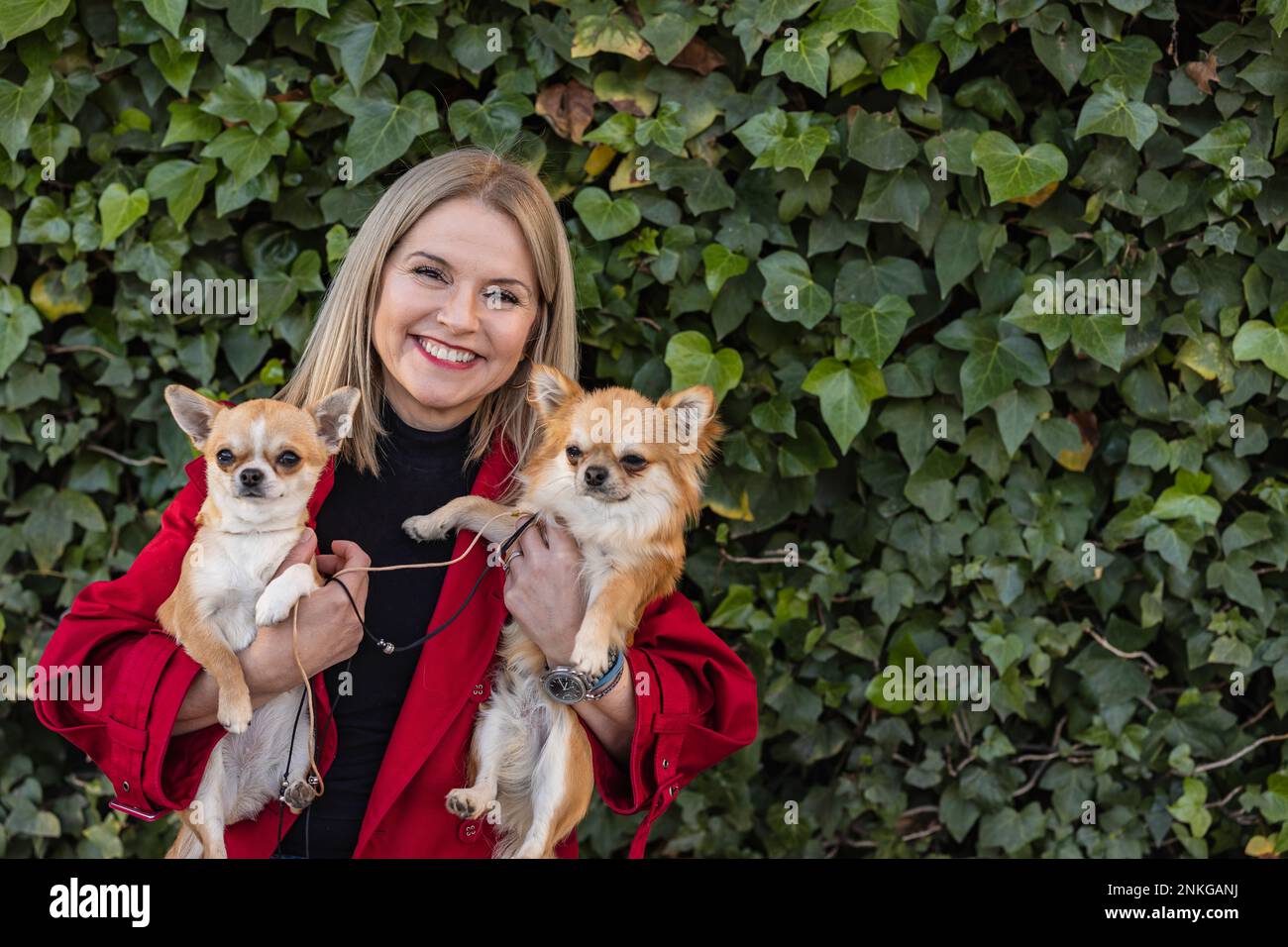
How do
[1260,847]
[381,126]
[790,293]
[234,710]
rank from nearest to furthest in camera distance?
1. [234,710]
2. [381,126]
3. [790,293]
4. [1260,847]

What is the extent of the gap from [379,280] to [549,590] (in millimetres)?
721

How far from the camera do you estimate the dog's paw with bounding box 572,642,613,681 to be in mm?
2129

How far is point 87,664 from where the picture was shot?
205 centimetres

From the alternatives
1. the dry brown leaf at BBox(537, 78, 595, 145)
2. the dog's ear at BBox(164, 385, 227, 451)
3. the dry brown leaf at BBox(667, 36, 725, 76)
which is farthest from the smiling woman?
the dry brown leaf at BBox(667, 36, 725, 76)

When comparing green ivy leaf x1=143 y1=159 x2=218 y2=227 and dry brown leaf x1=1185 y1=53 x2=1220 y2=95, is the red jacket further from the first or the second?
dry brown leaf x1=1185 y1=53 x2=1220 y2=95

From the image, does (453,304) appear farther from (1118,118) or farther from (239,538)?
(1118,118)

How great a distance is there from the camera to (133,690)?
6.59 feet

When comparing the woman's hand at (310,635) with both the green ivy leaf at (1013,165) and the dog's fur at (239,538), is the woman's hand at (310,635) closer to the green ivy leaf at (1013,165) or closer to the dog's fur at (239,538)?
the dog's fur at (239,538)

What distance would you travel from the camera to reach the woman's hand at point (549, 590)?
2158mm

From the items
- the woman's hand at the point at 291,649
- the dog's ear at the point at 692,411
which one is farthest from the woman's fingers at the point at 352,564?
the dog's ear at the point at 692,411

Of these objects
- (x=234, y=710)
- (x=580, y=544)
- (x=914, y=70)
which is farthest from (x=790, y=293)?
(x=234, y=710)

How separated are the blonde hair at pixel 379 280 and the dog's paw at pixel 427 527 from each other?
0.15 meters

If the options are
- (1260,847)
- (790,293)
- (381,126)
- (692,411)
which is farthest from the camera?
(1260,847)

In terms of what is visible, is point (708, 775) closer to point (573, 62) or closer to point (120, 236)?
point (573, 62)
